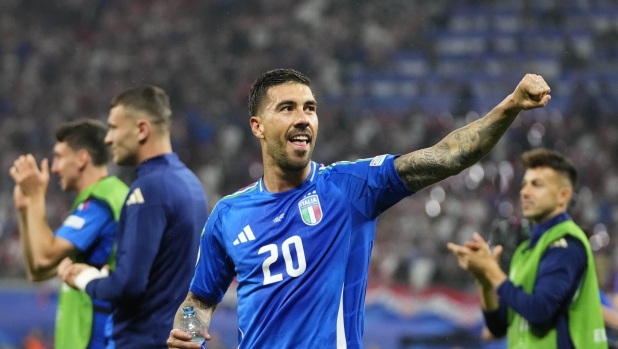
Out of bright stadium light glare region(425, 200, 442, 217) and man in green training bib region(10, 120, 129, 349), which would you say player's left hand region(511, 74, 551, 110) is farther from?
bright stadium light glare region(425, 200, 442, 217)

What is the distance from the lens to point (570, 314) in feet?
15.2

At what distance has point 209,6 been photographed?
21875 mm

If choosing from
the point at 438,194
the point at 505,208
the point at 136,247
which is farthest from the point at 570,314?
the point at 438,194

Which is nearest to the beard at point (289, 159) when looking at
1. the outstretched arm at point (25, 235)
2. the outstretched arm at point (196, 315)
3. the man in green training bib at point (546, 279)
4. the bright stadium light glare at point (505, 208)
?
the outstretched arm at point (196, 315)

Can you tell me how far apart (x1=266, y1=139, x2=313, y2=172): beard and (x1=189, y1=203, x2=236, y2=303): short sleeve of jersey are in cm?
35

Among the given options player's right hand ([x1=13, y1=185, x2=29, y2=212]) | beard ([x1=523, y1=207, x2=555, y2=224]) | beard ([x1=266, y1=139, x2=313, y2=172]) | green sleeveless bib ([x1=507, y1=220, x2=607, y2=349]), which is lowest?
green sleeveless bib ([x1=507, y1=220, x2=607, y2=349])

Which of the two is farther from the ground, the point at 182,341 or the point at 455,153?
the point at 455,153

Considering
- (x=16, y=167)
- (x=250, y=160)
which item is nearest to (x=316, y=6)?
(x=250, y=160)

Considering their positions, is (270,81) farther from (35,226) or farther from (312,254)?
(35,226)

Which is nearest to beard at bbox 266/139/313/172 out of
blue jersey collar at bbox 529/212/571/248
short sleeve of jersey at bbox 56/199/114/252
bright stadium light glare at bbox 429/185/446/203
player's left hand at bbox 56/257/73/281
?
player's left hand at bbox 56/257/73/281

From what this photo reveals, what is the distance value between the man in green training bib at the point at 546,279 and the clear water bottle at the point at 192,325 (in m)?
1.66

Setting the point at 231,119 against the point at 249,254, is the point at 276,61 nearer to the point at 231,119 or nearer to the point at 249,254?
the point at 231,119

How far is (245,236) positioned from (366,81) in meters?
15.7

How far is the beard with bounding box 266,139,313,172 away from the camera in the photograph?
11.3 feet
